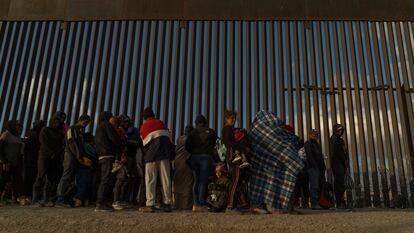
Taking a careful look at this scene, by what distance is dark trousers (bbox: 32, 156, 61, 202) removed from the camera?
15.1 feet

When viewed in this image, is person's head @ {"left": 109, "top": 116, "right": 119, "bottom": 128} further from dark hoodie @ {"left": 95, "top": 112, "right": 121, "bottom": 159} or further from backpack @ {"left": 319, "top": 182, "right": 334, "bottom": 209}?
backpack @ {"left": 319, "top": 182, "right": 334, "bottom": 209}

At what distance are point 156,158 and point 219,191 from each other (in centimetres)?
85

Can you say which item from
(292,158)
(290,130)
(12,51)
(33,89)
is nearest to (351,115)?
(290,130)

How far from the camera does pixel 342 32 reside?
7945mm

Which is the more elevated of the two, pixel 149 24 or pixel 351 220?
pixel 149 24

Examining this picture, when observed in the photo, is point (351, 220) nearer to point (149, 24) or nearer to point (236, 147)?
point (236, 147)

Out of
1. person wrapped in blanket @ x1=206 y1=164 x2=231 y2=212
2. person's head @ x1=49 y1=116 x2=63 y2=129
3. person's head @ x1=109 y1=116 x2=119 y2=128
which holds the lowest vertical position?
person wrapped in blanket @ x1=206 y1=164 x2=231 y2=212

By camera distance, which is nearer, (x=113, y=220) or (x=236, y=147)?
(x=113, y=220)

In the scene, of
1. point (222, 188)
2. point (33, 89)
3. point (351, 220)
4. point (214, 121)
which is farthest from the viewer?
point (33, 89)

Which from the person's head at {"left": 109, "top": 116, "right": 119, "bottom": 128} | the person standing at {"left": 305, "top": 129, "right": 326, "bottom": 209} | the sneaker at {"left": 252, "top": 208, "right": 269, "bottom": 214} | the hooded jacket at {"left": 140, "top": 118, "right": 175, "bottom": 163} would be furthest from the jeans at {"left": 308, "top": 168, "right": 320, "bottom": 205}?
the person's head at {"left": 109, "top": 116, "right": 119, "bottom": 128}

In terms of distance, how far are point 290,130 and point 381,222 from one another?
1.62 metres

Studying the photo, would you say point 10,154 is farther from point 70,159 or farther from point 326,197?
point 326,197

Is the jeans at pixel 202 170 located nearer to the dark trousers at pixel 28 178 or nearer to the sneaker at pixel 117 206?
the sneaker at pixel 117 206

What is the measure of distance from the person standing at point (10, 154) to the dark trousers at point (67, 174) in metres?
0.83
